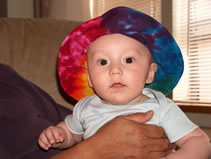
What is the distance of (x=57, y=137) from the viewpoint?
113cm

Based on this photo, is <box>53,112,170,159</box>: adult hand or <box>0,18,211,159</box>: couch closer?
<box>53,112,170,159</box>: adult hand

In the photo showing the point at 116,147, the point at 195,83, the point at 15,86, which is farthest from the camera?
the point at 195,83

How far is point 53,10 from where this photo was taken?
4609mm

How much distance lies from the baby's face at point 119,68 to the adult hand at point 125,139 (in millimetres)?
97

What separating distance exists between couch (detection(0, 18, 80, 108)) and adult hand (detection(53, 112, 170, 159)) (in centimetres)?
78

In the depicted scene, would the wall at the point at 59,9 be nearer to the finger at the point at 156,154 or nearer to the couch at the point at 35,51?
the couch at the point at 35,51

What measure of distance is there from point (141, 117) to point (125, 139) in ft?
0.37

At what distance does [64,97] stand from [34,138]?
67 cm

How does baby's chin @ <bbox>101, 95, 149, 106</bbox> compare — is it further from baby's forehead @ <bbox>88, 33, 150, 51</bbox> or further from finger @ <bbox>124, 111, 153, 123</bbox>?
baby's forehead @ <bbox>88, 33, 150, 51</bbox>

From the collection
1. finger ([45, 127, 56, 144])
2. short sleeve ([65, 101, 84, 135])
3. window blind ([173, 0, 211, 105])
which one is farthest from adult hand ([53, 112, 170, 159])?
window blind ([173, 0, 211, 105])

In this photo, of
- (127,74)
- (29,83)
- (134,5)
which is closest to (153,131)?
(127,74)

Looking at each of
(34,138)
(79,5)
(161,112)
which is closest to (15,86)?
(34,138)

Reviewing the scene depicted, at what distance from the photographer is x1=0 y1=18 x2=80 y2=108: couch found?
1.72 metres

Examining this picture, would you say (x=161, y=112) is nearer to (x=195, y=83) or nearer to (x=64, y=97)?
(x=64, y=97)
